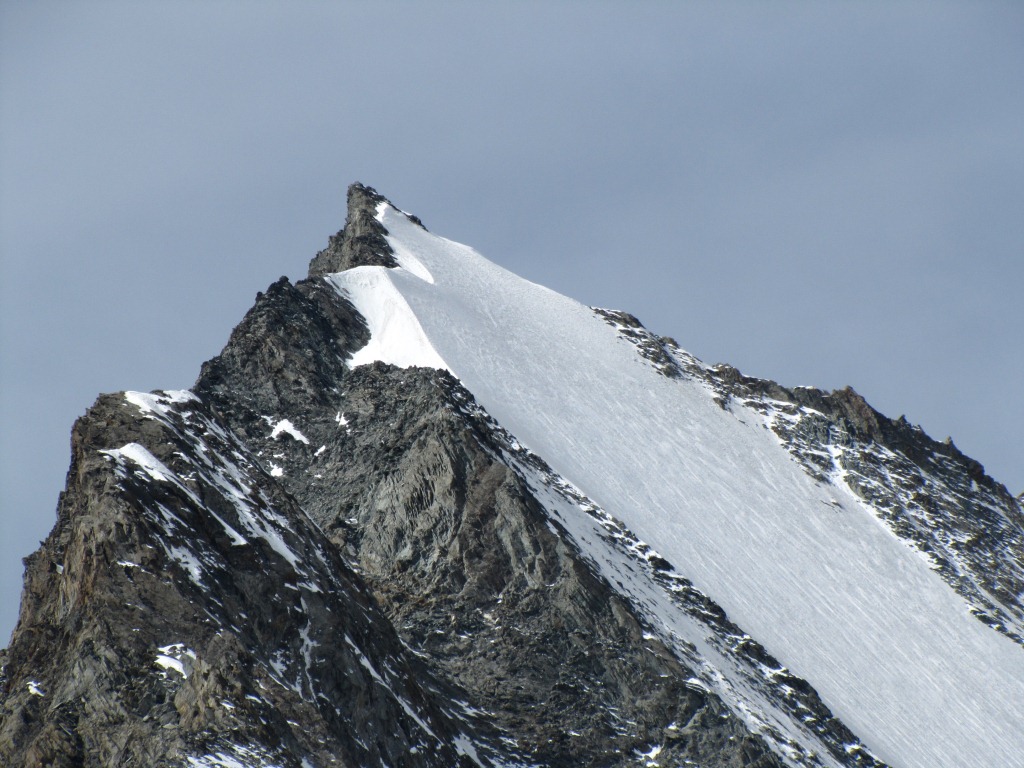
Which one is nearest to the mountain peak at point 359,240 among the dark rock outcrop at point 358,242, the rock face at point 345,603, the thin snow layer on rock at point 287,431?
the dark rock outcrop at point 358,242

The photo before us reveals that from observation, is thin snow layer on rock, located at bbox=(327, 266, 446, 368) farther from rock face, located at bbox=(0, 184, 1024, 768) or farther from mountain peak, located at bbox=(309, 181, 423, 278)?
mountain peak, located at bbox=(309, 181, 423, 278)

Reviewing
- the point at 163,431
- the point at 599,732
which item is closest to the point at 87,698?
the point at 163,431

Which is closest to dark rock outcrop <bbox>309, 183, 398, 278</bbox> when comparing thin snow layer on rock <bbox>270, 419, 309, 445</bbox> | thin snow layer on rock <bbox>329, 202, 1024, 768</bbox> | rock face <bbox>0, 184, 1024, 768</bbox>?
thin snow layer on rock <bbox>329, 202, 1024, 768</bbox>

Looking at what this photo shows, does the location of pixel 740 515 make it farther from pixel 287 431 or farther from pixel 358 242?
pixel 358 242

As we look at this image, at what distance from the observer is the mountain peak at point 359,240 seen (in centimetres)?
10612

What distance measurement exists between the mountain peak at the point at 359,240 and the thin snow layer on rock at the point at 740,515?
12.4 feet

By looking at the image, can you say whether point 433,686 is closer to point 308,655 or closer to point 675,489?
point 308,655

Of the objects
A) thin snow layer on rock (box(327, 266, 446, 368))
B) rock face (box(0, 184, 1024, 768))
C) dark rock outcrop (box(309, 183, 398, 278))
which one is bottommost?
rock face (box(0, 184, 1024, 768))

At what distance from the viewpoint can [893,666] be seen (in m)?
84.3

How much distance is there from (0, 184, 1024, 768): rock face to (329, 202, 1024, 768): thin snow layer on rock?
2.97 m

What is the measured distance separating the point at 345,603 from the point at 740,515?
36.0 meters

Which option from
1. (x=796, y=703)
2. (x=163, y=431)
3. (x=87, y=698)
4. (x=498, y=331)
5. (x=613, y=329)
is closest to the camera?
(x=87, y=698)

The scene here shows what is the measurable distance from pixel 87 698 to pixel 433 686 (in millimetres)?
17625

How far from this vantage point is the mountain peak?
348ft
